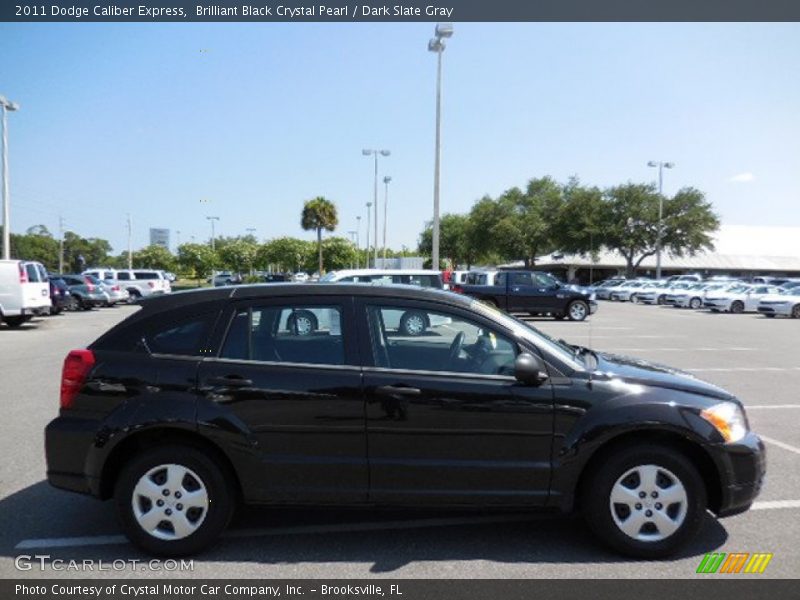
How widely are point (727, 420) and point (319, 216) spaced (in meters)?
62.6

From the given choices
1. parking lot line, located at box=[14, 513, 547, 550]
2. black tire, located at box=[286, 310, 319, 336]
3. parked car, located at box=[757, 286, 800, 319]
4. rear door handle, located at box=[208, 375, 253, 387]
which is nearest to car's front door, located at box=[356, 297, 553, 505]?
black tire, located at box=[286, 310, 319, 336]

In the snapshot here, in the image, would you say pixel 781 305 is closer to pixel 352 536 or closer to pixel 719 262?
pixel 352 536

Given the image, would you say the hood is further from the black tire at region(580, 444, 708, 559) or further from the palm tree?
the palm tree

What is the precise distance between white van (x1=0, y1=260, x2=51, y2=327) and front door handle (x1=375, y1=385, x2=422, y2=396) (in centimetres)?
1830

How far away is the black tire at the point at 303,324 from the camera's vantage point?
Answer: 13.3 feet

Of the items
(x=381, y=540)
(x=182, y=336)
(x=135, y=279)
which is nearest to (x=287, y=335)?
(x=182, y=336)

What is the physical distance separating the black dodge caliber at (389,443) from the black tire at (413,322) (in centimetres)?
30

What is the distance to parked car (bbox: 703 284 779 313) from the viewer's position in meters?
31.0

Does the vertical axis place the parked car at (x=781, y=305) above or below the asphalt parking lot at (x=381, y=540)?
below

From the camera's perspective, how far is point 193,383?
387cm

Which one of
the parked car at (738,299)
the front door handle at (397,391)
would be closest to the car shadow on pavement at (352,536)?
the front door handle at (397,391)

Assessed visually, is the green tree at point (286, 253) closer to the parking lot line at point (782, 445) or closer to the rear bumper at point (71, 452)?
the parking lot line at point (782, 445)
